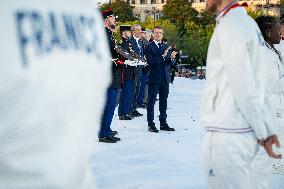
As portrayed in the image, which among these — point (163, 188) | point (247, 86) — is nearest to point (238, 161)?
point (247, 86)

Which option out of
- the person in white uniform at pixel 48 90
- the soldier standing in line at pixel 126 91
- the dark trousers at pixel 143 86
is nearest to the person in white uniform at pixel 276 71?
the person in white uniform at pixel 48 90

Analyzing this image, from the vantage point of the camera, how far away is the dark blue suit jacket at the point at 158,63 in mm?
8930

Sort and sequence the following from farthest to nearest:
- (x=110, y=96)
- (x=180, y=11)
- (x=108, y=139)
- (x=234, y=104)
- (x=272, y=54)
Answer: (x=180, y=11) < (x=110, y=96) < (x=108, y=139) < (x=272, y=54) < (x=234, y=104)

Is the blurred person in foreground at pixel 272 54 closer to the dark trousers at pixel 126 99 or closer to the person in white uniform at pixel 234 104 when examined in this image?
the person in white uniform at pixel 234 104

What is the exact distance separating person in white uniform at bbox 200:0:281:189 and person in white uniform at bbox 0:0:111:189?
4.10 ft

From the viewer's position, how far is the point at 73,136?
51.9 inches

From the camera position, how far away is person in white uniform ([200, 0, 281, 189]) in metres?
2.54

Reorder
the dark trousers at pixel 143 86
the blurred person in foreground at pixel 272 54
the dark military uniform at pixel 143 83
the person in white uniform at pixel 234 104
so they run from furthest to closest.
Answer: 1. the dark trousers at pixel 143 86
2. the dark military uniform at pixel 143 83
3. the blurred person in foreground at pixel 272 54
4. the person in white uniform at pixel 234 104

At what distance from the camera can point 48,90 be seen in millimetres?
1206

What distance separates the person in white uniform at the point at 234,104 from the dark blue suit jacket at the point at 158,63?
6.14 metres

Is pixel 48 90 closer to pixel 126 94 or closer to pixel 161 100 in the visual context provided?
pixel 161 100

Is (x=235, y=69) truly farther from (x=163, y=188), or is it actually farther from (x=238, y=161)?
(x=163, y=188)

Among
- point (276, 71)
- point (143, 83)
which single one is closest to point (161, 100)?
point (143, 83)

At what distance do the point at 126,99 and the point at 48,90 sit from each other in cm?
909
